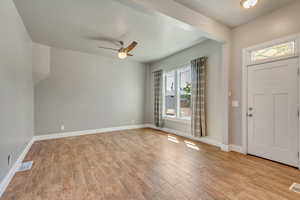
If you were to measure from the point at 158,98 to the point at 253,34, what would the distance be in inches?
141

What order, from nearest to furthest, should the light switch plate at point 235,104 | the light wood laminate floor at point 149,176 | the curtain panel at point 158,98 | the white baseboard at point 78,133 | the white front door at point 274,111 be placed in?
the light wood laminate floor at point 149,176
the white front door at point 274,111
the light switch plate at point 235,104
the white baseboard at point 78,133
the curtain panel at point 158,98

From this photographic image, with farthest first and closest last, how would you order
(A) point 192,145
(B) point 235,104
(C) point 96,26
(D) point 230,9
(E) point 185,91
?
(E) point 185,91
(A) point 192,145
(B) point 235,104
(C) point 96,26
(D) point 230,9

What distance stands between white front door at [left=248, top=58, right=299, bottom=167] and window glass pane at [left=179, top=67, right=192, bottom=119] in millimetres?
1878

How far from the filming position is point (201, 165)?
8.31ft

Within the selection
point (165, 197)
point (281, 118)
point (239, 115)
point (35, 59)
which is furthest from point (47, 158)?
point (281, 118)

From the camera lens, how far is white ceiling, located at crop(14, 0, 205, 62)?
246 cm

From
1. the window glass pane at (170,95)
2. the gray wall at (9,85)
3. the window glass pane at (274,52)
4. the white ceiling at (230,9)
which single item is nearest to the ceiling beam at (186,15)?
the white ceiling at (230,9)

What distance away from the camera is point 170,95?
549 centimetres

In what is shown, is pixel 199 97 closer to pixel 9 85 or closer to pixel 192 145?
pixel 192 145

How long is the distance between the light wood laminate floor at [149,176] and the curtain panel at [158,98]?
2264 mm

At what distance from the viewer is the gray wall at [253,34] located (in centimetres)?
246

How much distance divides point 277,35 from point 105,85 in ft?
16.6

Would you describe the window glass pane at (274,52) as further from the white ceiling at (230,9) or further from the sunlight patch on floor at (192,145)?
the sunlight patch on floor at (192,145)

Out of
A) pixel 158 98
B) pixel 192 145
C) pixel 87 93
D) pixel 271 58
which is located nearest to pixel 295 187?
pixel 192 145
